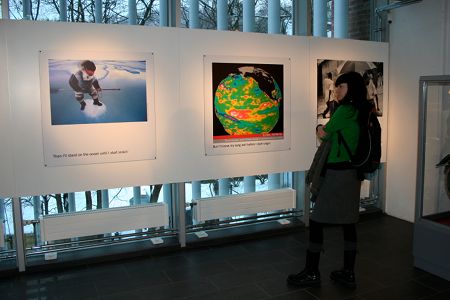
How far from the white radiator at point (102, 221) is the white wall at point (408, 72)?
3.06 meters

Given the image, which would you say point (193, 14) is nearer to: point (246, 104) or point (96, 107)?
point (246, 104)

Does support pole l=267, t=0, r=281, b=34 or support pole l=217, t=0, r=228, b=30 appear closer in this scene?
support pole l=217, t=0, r=228, b=30

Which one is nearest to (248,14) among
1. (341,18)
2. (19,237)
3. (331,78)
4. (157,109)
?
(331,78)

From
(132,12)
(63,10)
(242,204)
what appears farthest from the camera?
(242,204)

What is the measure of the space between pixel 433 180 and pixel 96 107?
124 inches

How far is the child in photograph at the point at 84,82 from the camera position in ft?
13.1

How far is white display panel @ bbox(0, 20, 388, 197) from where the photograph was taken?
3.85m

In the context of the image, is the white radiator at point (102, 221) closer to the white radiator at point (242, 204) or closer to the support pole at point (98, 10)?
the white radiator at point (242, 204)

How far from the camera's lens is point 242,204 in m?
4.97

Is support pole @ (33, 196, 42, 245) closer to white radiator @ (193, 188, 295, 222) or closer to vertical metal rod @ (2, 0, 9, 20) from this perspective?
white radiator @ (193, 188, 295, 222)

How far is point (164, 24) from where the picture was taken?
4594 millimetres

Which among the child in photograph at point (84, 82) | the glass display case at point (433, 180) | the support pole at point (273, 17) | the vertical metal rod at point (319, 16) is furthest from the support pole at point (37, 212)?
the vertical metal rod at point (319, 16)

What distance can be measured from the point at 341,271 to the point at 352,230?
0.40 metres

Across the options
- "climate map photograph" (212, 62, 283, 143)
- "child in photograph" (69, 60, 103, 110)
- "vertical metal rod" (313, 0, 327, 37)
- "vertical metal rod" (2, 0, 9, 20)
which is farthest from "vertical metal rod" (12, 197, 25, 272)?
"vertical metal rod" (313, 0, 327, 37)
